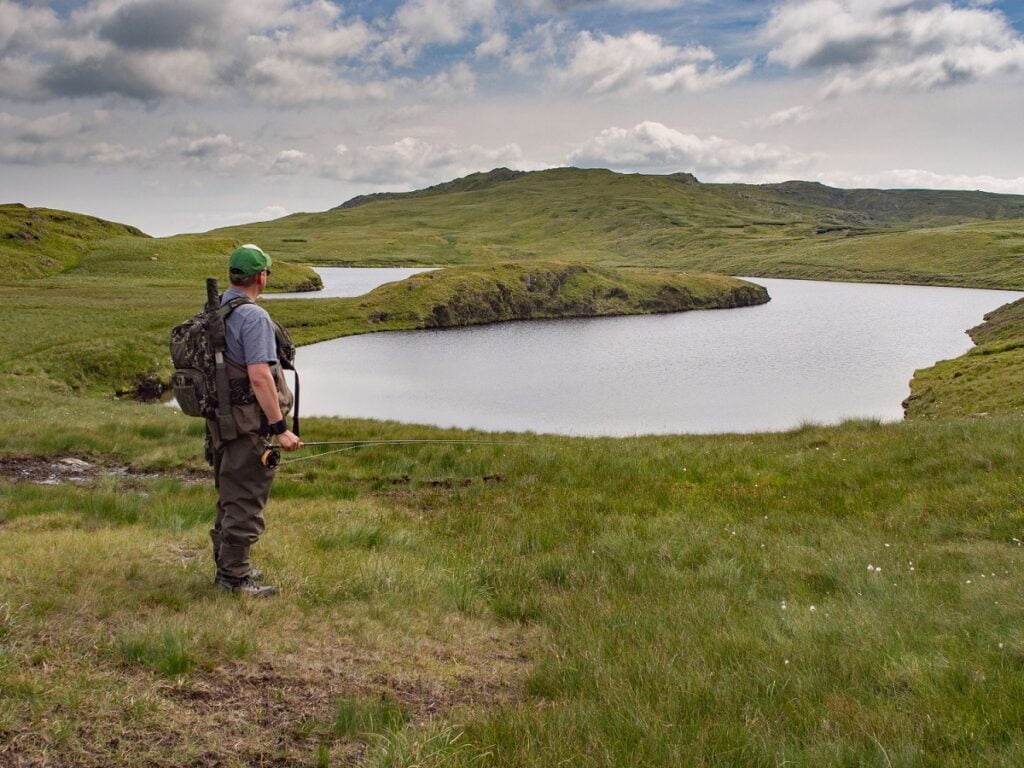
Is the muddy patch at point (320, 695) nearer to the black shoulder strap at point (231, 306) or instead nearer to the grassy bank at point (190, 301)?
the black shoulder strap at point (231, 306)

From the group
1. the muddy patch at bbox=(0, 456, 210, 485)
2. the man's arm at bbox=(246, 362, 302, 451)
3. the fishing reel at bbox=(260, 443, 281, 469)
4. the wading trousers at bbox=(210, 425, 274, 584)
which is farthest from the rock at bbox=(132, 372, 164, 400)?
the man's arm at bbox=(246, 362, 302, 451)

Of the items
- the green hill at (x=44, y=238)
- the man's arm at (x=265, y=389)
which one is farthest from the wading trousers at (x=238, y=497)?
the green hill at (x=44, y=238)

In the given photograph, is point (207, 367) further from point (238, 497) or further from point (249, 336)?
point (238, 497)

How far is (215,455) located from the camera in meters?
7.79

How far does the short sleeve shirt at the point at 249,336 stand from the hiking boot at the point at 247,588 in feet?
7.48

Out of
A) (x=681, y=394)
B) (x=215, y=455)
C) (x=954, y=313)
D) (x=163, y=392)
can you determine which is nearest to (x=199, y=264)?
(x=163, y=392)

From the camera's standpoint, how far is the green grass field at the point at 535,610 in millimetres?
4660

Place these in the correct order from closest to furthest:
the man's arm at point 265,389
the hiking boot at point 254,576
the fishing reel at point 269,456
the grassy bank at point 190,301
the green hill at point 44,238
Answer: the man's arm at point 265,389 < the fishing reel at point 269,456 < the hiking boot at point 254,576 < the grassy bank at point 190,301 < the green hill at point 44,238

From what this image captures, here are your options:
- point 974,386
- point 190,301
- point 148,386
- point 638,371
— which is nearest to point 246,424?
point 974,386

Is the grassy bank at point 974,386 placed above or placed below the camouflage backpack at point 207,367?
below

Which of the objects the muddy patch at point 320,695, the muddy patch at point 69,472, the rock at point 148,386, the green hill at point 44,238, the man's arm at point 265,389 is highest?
the green hill at point 44,238

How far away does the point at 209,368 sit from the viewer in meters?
7.34

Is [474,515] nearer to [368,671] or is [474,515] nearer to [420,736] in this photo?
[368,671]

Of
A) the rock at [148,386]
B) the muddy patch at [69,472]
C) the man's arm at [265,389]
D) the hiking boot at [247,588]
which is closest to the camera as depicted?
the man's arm at [265,389]
